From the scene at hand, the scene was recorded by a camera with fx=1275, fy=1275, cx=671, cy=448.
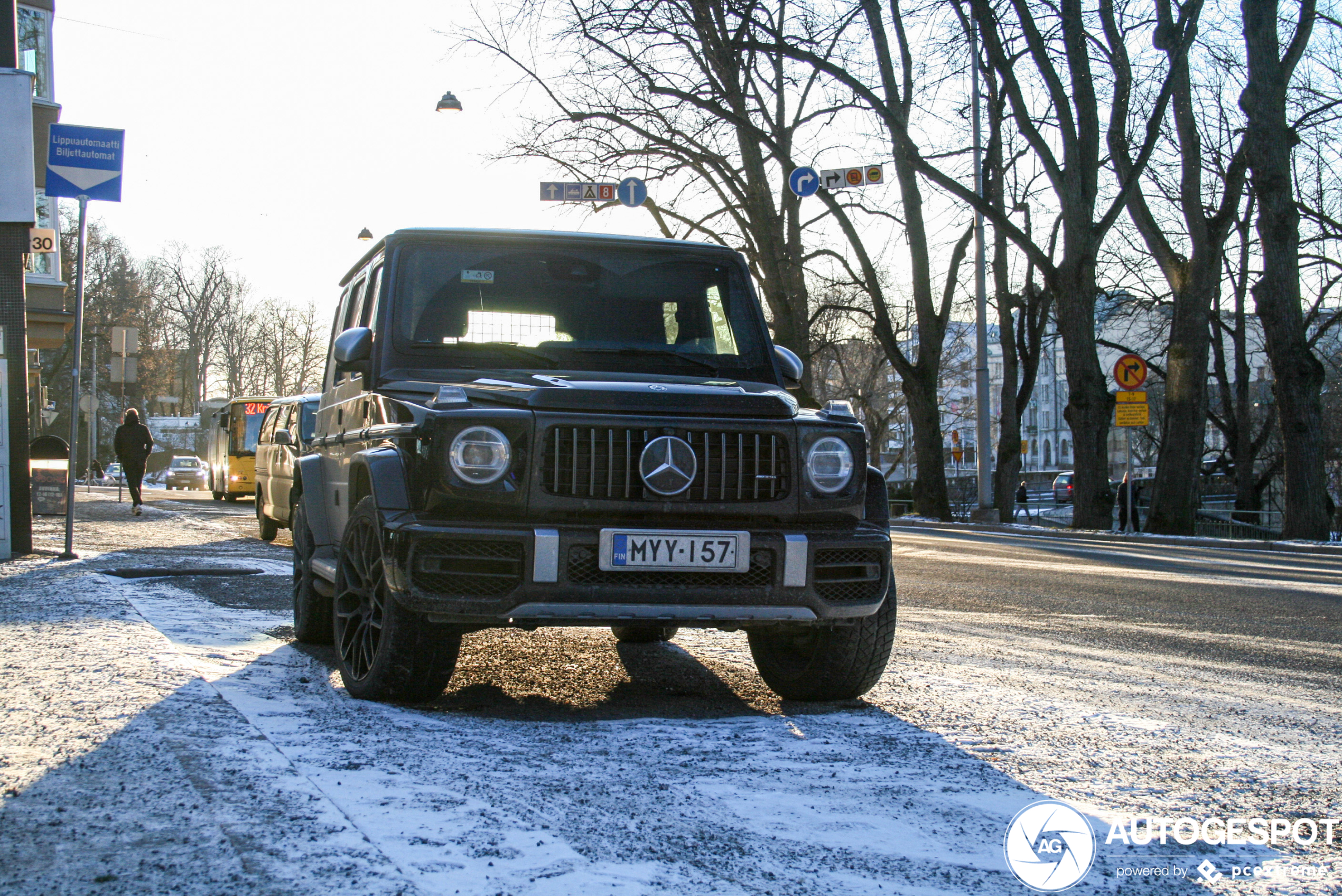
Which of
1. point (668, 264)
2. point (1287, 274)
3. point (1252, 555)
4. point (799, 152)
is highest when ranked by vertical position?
point (799, 152)

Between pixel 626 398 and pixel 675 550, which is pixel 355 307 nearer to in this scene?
pixel 626 398

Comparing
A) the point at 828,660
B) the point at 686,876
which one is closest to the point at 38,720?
the point at 686,876

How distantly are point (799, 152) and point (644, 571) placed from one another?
2393 cm

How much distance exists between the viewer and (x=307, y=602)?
20.5ft

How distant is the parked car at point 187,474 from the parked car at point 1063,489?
1476 inches

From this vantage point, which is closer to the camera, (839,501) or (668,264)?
(839,501)

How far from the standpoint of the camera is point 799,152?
89.0 ft

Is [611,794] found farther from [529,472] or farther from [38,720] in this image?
[38,720]

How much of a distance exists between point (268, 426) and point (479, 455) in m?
15.8

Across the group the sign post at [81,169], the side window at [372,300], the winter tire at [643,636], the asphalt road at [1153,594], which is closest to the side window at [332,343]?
the side window at [372,300]

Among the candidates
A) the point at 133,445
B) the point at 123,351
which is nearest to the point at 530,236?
the point at 133,445

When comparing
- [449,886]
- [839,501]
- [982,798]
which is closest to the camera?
[449,886]

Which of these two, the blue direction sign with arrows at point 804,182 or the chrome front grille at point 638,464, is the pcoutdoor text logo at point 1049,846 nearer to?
the chrome front grille at point 638,464

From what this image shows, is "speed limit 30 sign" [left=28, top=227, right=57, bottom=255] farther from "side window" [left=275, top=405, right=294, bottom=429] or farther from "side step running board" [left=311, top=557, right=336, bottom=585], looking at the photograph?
"side step running board" [left=311, top=557, right=336, bottom=585]
